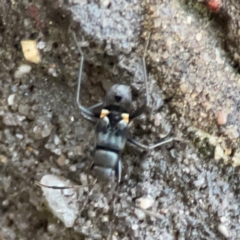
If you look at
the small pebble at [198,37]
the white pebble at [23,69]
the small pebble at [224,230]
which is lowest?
the white pebble at [23,69]

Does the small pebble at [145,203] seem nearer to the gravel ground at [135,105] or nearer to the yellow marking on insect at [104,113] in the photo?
the gravel ground at [135,105]

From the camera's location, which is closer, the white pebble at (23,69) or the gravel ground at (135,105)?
the gravel ground at (135,105)

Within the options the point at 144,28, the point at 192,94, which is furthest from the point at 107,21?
the point at 192,94

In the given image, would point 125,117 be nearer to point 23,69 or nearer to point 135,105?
point 135,105

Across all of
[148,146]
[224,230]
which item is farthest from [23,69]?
[224,230]

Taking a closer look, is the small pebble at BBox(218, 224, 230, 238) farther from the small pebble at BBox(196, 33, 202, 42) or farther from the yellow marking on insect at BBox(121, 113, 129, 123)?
the small pebble at BBox(196, 33, 202, 42)

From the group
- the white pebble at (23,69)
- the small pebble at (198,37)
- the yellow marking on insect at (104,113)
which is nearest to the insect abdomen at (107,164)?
the yellow marking on insect at (104,113)
